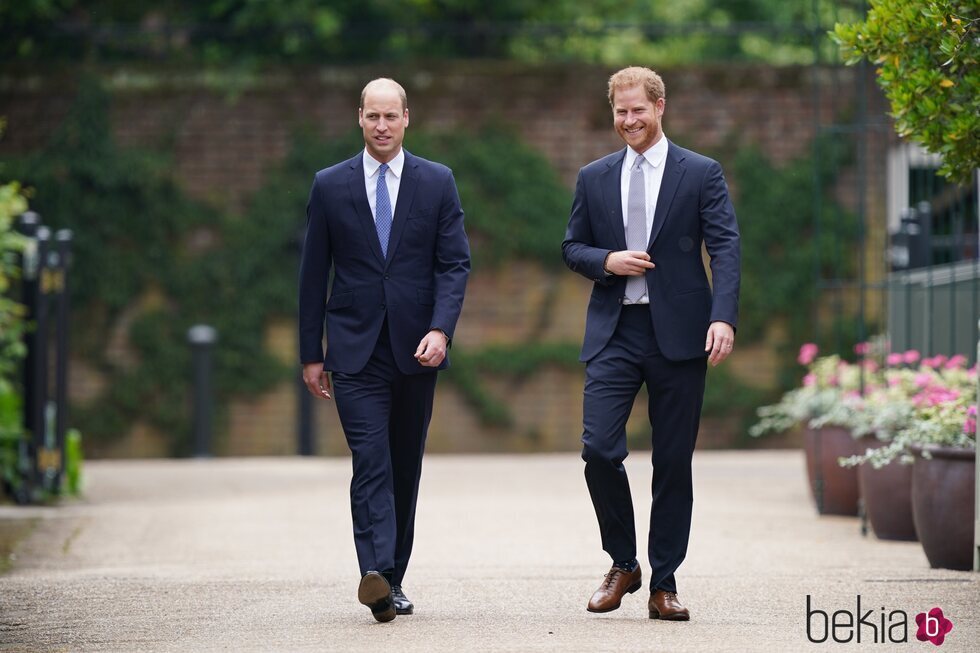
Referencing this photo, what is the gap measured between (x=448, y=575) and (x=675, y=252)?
2.03 meters

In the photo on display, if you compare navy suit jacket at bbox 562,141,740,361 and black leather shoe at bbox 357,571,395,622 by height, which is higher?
navy suit jacket at bbox 562,141,740,361

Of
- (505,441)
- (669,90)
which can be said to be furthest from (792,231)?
(505,441)

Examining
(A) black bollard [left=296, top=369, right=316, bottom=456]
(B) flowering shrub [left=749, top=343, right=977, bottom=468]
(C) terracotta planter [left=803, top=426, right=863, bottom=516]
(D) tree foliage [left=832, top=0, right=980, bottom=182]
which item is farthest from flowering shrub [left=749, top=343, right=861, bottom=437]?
(A) black bollard [left=296, top=369, right=316, bottom=456]

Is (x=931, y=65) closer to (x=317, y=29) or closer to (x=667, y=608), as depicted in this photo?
(x=667, y=608)

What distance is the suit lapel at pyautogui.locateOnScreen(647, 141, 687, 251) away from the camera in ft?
17.6

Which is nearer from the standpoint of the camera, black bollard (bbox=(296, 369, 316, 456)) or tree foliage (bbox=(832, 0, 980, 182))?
tree foliage (bbox=(832, 0, 980, 182))

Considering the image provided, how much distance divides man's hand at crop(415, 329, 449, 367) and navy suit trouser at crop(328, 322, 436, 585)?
15 centimetres

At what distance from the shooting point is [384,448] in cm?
544

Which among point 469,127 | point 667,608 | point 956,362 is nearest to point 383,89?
point 667,608

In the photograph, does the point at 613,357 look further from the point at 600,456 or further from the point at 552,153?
the point at 552,153

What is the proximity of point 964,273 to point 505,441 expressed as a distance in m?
6.90

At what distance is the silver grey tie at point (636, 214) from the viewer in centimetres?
542

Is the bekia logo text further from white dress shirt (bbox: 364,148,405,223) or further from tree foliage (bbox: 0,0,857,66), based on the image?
tree foliage (bbox: 0,0,857,66)

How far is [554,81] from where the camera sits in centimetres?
1620
